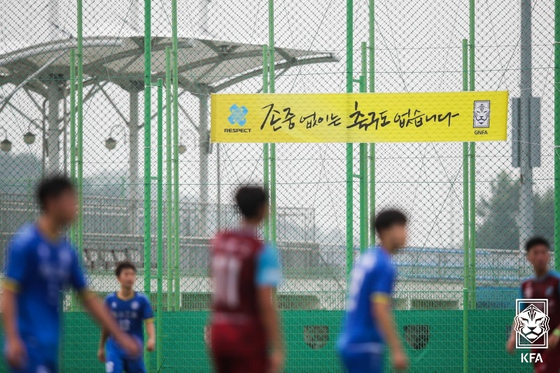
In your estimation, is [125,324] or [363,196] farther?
[363,196]

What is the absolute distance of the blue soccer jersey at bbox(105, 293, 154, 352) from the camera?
9555 mm

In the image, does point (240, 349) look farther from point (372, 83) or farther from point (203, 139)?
point (203, 139)

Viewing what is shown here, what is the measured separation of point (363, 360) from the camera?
599 centimetres

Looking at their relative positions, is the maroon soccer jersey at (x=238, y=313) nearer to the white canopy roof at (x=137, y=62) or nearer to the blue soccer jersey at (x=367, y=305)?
the blue soccer jersey at (x=367, y=305)

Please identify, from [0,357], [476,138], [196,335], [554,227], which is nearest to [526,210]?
[554,227]

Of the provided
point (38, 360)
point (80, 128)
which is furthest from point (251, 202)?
point (80, 128)

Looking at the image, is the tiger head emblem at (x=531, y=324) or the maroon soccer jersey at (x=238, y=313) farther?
the tiger head emblem at (x=531, y=324)

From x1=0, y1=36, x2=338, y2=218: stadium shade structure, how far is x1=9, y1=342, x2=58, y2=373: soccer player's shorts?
6657 mm

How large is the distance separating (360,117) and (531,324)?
3208 mm

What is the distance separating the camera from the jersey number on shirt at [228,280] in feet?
18.4

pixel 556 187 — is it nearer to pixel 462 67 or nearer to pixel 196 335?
pixel 462 67

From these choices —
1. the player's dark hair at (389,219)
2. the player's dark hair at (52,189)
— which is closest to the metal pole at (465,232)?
the player's dark hair at (389,219)

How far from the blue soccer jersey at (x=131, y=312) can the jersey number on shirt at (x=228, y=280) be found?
407 cm

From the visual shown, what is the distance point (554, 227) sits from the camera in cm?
1207
